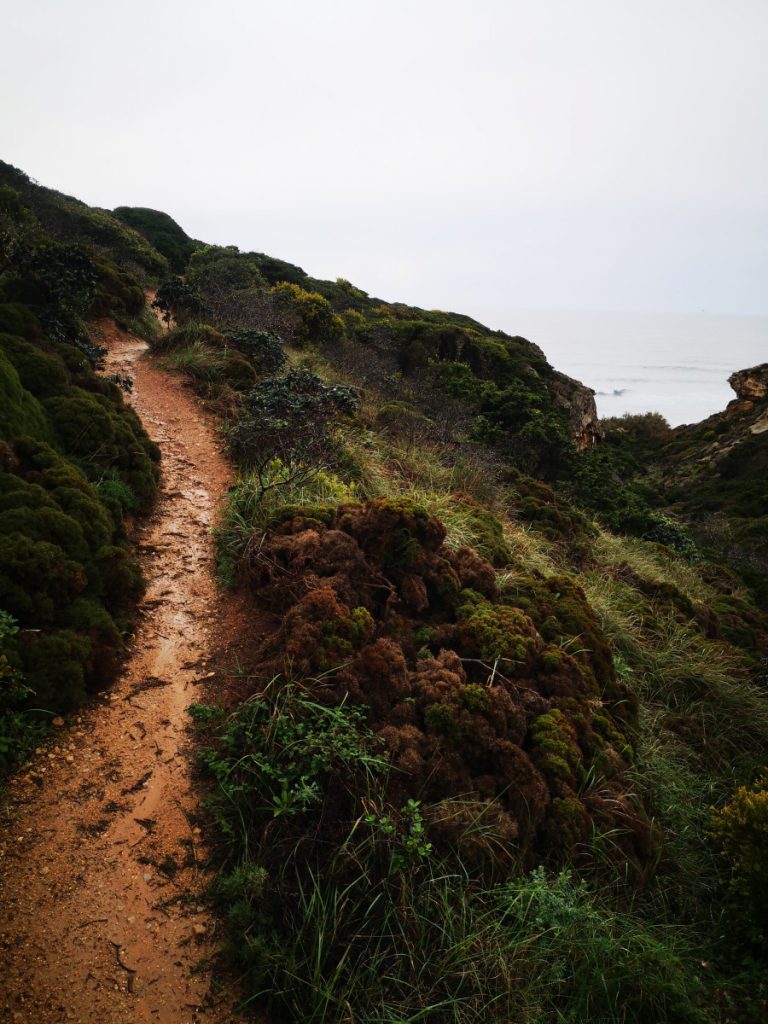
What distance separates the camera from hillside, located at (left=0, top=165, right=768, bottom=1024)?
246 centimetres

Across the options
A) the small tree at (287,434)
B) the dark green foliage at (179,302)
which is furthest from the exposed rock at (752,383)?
the small tree at (287,434)

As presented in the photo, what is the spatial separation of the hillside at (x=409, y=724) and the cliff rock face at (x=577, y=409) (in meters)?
12.8

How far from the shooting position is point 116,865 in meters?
2.57

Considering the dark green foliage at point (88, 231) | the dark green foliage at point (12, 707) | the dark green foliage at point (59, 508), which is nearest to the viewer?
the dark green foliage at point (12, 707)

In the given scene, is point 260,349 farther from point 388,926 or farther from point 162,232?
point 162,232

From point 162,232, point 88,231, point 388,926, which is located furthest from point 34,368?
point 162,232

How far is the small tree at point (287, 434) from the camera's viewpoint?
20.9 feet

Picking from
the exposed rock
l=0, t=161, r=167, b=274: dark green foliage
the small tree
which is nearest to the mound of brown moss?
the small tree

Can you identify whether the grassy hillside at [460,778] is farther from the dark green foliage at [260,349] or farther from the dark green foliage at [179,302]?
the dark green foliage at [179,302]

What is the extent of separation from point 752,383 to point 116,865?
111 feet

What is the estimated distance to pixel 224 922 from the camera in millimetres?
2461

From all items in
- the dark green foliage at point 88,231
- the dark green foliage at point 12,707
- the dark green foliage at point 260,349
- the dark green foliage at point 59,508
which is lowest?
the dark green foliage at point 12,707

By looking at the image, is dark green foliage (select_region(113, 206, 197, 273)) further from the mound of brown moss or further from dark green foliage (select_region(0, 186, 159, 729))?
the mound of brown moss

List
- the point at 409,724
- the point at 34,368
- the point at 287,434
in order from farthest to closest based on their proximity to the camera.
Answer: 1. the point at 287,434
2. the point at 34,368
3. the point at 409,724
